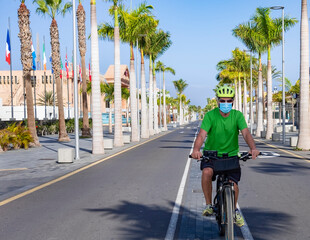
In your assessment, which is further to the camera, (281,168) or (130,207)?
(281,168)

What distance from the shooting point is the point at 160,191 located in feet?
30.1

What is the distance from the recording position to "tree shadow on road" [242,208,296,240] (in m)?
5.59

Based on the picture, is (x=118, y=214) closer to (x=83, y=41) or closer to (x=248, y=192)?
(x=248, y=192)

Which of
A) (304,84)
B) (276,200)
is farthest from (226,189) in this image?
(304,84)

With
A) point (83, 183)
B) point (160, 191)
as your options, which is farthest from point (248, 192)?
point (83, 183)

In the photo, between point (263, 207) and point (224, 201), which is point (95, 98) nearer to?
point (263, 207)

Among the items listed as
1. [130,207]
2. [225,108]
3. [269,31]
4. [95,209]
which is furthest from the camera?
[269,31]

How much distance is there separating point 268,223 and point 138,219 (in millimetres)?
2096

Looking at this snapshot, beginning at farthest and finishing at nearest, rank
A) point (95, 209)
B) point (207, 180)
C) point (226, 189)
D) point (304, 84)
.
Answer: point (304, 84)
point (95, 209)
point (207, 180)
point (226, 189)

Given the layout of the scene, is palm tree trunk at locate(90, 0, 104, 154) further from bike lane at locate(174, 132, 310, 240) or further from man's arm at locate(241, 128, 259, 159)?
man's arm at locate(241, 128, 259, 159)

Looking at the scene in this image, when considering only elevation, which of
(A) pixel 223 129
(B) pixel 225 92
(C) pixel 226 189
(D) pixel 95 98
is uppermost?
(D) pixel 95 98

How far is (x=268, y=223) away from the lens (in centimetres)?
619

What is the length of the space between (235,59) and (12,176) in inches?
1968

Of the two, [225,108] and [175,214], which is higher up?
[225,108]
